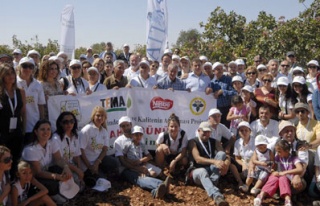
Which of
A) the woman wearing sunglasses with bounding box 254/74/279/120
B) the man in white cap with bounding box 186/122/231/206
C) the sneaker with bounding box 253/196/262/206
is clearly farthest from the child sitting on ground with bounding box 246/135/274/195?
the woman wearing sunglasses with bounding box 254/74/279/120

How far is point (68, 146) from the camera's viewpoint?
6973mm

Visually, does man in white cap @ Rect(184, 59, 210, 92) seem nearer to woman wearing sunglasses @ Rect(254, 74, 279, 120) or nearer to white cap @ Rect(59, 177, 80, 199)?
woman wearing sunglasses @ Rect(254, 74, 279, 120)

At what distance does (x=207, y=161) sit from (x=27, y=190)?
3.15 metres

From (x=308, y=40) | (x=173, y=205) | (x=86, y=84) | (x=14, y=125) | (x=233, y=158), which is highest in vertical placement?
(x=308, y=40)

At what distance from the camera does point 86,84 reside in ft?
27.6

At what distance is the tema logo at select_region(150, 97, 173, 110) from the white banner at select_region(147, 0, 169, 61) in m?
3.99

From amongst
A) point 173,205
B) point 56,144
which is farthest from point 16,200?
point 173,205

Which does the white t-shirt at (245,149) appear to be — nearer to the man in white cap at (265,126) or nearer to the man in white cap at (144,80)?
the man in white cap at (265,126)

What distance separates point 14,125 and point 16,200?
3.85 feet

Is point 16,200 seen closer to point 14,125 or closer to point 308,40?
point 14,125

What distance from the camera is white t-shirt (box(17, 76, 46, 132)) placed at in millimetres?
6867

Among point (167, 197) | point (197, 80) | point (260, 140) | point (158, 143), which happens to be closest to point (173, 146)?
point (158, 143)

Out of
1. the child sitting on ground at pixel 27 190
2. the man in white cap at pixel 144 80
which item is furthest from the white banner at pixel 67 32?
the child sitting on ground at pixel 27 190

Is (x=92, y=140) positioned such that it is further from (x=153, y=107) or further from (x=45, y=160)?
(x=153, y=107)
